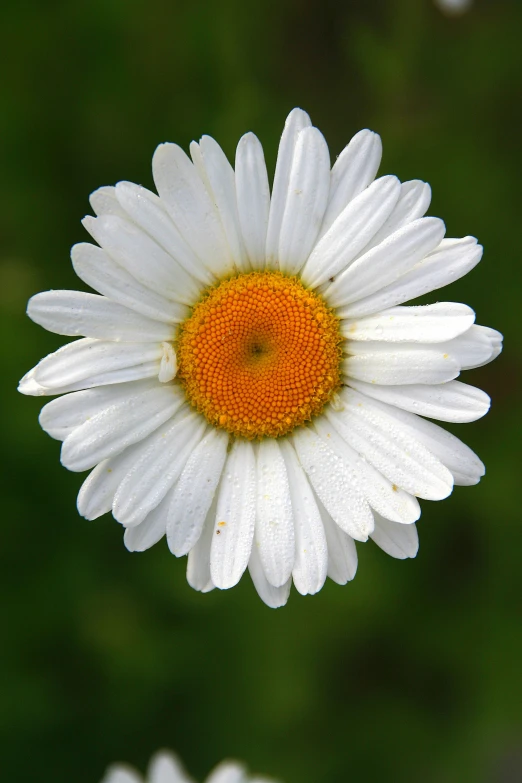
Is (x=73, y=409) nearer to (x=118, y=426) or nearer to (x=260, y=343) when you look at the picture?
(x=118, y=426)

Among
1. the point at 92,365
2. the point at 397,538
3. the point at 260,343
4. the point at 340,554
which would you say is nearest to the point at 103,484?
the point at 92,365

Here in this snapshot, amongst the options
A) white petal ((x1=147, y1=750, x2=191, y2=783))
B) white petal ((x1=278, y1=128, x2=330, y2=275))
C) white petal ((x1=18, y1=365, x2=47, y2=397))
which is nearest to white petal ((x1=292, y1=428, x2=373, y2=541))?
white petal ((x1=278, y1=128, x2=330, y2=275))

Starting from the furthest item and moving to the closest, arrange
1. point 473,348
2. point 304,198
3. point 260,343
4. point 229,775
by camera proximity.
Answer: point 229,775 → point 260,343 → point 304,198 → point 473,348

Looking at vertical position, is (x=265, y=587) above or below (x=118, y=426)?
below

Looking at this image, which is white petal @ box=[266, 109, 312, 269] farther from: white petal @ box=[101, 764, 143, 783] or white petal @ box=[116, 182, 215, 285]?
white petal @ box=[101, 764, 143, 783]

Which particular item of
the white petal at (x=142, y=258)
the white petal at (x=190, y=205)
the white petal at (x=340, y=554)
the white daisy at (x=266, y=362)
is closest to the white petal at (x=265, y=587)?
the white daisy at (x=266, y=362)
